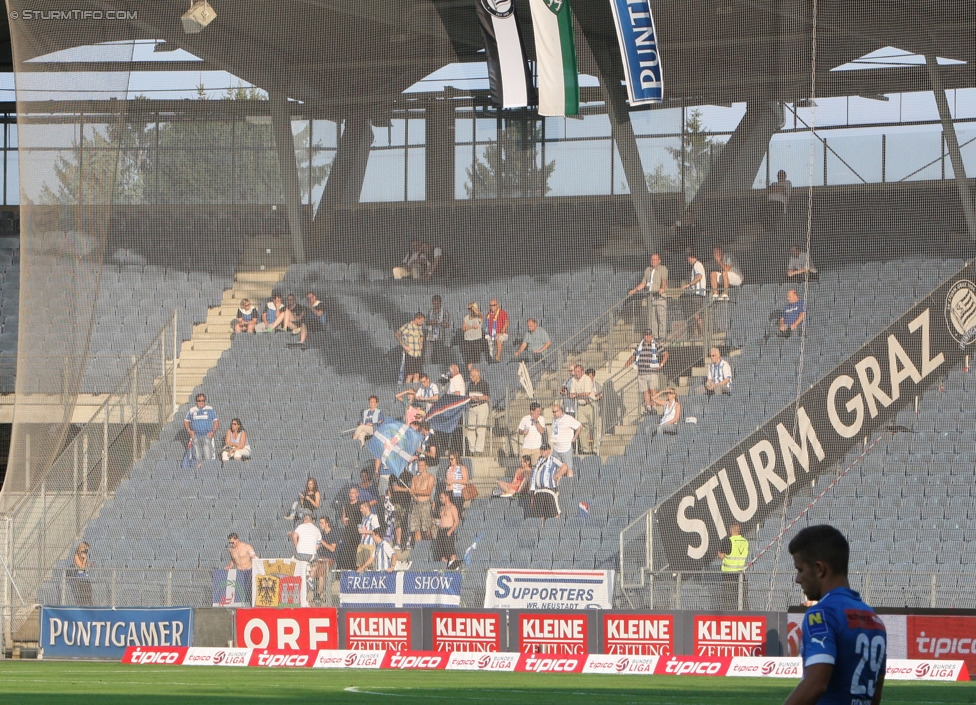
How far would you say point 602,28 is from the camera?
20.3m

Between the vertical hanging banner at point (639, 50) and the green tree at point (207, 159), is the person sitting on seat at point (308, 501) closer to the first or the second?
the green tree at point (207, 159)

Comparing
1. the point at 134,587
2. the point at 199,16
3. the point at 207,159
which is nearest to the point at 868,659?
the point at 134,587

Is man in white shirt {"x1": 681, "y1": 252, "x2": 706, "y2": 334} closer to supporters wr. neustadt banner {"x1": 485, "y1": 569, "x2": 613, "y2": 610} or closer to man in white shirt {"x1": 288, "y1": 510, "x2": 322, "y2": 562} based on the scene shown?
supporters wr. neustadt banner {"x1": 485, "y1": 569, "x2": 613, "y2": 610}

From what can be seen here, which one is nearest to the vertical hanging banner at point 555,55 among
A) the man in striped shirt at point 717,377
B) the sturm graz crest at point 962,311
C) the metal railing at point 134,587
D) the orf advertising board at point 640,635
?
the man in striped shirt at point 717,377

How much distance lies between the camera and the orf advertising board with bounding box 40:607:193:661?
59.4 ft

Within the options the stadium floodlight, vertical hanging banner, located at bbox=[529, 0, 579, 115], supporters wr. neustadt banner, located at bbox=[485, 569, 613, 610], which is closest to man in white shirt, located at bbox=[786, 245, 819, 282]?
vertical hanging banner, located at bbox=[529, 0, 579, 115]

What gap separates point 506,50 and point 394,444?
5.44 metres

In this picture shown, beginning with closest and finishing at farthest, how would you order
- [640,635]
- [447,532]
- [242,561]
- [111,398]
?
[640,635] < [447,532] < [242,561] < [111,398]

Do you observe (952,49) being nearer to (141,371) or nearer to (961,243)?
(961,243)

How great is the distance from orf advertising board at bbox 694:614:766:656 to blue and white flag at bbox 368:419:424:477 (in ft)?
15.3

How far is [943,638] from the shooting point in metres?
16.1

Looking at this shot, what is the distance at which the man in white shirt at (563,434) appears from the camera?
19.3 metres

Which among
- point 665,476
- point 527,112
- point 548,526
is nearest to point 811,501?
point 665,476

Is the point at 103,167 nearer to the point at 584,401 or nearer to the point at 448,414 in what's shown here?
the point at 448,414
